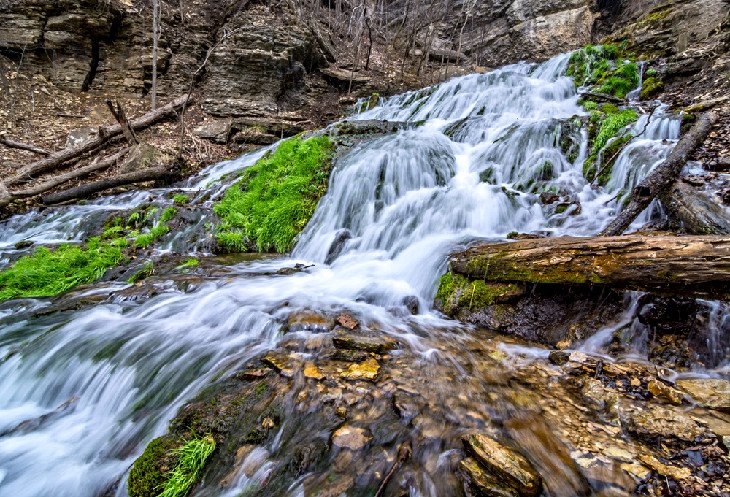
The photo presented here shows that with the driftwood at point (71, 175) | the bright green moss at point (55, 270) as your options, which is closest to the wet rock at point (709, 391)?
Result: the bright green moss at point (55, 270)

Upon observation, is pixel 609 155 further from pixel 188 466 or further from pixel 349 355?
pixel 188 466

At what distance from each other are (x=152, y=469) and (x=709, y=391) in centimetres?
369

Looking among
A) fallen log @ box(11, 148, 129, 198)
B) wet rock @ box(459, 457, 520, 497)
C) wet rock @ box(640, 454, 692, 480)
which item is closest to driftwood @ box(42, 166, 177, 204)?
fallen log @ box(11, 148, 129, 198)

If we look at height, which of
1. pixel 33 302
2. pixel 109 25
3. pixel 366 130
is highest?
pixel 109 25

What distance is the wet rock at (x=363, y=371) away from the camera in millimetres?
2762

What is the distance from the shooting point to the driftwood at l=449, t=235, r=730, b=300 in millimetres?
2678

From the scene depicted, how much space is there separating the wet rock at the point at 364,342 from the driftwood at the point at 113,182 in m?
9.24

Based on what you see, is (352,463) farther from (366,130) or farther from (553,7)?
(553,7)

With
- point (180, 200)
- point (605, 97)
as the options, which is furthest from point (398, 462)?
point (605, 97)

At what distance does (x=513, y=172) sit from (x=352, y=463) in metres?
6.58

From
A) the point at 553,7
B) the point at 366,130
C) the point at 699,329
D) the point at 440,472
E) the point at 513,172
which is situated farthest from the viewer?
the point at 553,7

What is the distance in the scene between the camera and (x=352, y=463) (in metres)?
1.99

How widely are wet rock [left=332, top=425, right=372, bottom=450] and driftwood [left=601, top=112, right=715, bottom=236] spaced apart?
3.83 meters

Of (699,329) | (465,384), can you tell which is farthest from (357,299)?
(699,329)
